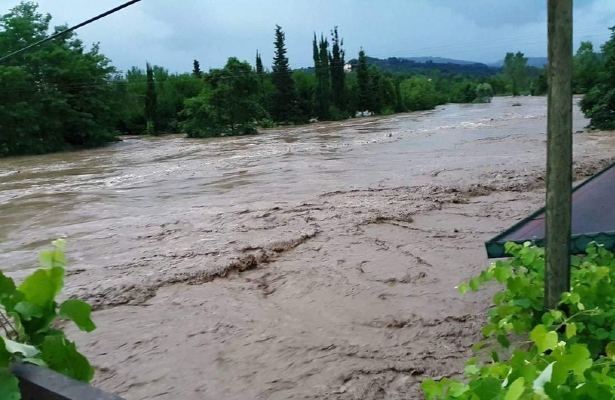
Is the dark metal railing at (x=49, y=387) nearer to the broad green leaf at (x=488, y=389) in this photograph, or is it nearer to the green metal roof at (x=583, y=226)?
the broad green leaf at (x=488, y=389)

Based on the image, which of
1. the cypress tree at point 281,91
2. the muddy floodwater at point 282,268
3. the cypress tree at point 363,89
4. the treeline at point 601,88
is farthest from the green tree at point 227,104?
the cypress tree at point 363,89

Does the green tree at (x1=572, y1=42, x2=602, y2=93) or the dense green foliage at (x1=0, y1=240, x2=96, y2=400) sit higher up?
the green tree at (x1=572, y1=42, x2=602, y2=93)

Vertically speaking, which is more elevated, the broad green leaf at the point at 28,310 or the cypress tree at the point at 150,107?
the cypress tree at the point at 150,107

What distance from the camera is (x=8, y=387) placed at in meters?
1.41

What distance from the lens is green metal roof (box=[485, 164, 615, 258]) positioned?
327cm

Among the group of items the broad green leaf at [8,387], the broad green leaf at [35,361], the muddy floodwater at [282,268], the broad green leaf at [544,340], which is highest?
the broad green leaf at [8,387]

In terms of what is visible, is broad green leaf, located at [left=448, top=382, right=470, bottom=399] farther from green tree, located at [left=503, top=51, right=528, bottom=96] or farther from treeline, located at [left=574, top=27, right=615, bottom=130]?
green tree, located at [left=503, top=51, right=528, bottom=96]

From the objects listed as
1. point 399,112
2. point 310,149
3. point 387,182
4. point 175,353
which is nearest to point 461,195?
point 387,182

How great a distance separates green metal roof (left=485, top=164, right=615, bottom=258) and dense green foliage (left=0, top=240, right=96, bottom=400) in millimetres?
2396

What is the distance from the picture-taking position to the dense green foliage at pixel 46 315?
171 centimetres

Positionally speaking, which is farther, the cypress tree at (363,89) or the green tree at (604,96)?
the cypress tree at (363,89)

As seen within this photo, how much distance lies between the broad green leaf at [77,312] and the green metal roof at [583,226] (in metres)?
2.36

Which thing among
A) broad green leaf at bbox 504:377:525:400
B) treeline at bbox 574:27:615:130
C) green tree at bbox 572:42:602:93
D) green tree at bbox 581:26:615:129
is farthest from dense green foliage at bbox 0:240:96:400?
green tree at bbox 572:42:602:93

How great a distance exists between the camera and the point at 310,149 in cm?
2111
